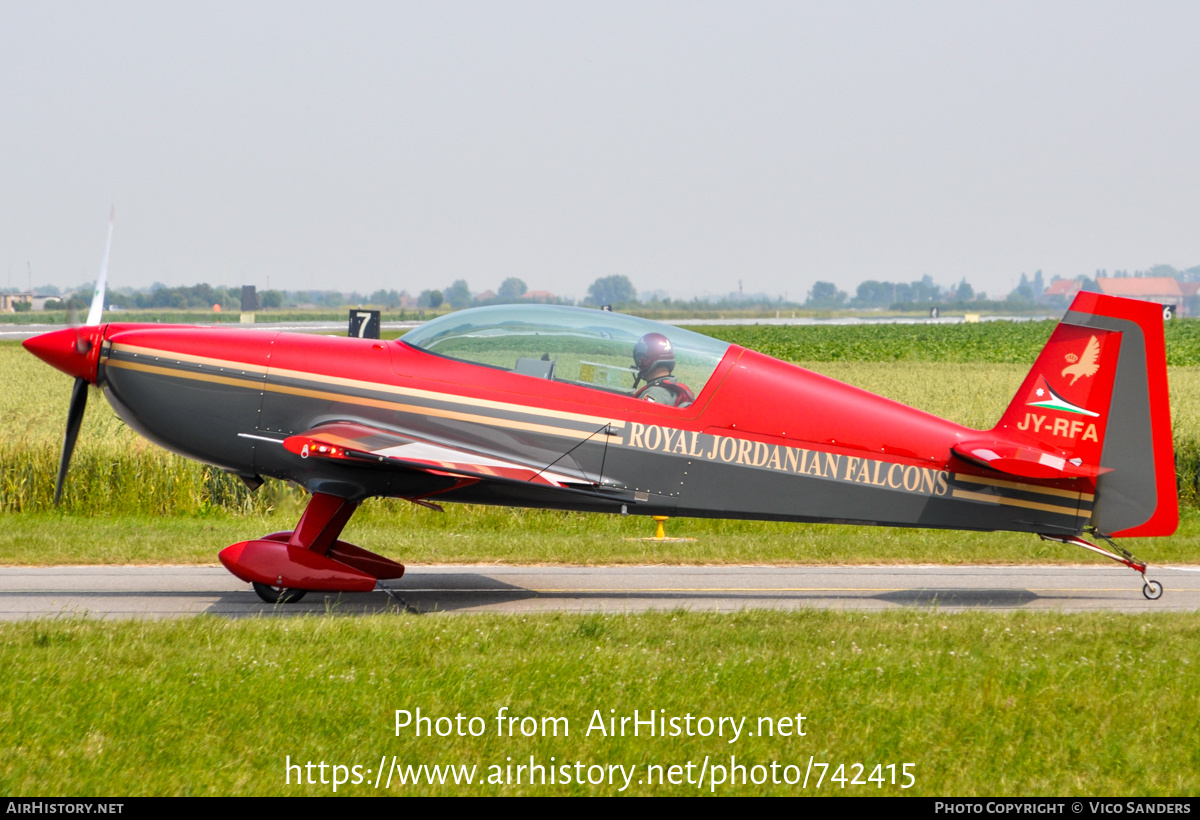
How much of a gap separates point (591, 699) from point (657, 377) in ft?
11.6

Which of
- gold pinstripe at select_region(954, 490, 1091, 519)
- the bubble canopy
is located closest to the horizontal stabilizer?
gold pinstripe at select_region(954, 490, 1091, 519)

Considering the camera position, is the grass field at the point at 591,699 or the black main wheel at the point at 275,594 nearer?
the grass field at the point at 591,699

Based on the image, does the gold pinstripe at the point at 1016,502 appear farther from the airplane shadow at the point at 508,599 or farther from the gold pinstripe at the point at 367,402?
the gold pinstripe at the point at 367,402

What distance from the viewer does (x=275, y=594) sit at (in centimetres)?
895

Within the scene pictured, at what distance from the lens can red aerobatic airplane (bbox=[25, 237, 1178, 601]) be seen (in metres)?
8.61

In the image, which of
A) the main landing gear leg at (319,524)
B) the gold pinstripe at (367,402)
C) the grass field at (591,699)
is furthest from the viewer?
the main landing gear leg at (319,524)

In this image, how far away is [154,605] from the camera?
8797 mm

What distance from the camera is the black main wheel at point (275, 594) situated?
8883 mm

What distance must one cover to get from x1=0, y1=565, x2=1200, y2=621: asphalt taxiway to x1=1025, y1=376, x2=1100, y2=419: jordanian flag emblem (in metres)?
1.75

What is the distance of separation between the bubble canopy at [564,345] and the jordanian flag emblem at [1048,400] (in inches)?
108

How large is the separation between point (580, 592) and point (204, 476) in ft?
23.0

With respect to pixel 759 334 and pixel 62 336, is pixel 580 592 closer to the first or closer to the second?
pixel 62 336

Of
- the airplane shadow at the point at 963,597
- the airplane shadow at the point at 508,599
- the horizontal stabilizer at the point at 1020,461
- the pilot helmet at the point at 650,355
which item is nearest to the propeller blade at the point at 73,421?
the airplane shadow at the point at 508,599

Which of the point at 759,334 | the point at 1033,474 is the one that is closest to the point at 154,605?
the point at 1033,474
